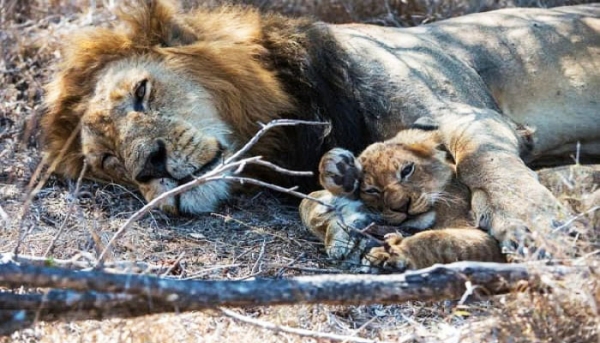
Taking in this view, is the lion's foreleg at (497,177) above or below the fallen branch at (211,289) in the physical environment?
below

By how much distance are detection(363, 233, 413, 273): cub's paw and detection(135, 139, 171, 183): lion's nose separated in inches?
43.6

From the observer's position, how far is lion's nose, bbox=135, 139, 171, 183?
461 cm

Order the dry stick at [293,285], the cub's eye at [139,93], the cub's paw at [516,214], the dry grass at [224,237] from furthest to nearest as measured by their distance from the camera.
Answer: the cub's eye at [139,93] < the cub's paw at [516,214] < the dry grass at [224,237] < the dry stick at [293,285]

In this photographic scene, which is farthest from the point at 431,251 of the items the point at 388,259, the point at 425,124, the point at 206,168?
the point at 206,168

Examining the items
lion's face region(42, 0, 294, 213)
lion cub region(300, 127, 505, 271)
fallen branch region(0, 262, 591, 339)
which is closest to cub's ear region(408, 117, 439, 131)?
lion cub region(300, 127, 505, 271)

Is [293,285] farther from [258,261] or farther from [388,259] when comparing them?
[258,261]

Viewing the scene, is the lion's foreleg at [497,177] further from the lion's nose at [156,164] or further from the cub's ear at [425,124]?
the lion's nose at [156,164]

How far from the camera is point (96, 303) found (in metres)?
3.20

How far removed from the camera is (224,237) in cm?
471

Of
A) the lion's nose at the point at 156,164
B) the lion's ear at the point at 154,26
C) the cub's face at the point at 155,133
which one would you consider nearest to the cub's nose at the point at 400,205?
the cub's face at the point at 155,133

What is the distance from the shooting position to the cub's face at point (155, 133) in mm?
4621

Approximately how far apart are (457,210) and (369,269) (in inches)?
20.0

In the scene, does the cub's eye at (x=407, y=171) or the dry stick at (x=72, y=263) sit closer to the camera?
the dry stick at (x=72, y=263)

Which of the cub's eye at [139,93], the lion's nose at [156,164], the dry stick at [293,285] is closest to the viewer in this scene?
the dry stick at [293,285]
